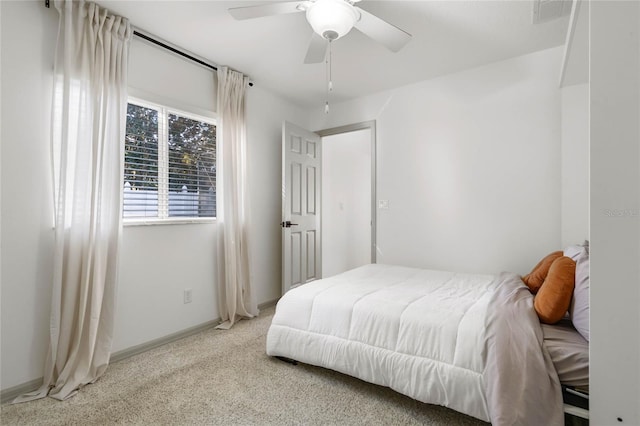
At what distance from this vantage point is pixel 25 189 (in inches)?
74.1

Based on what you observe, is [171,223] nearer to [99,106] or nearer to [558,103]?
[99,106]

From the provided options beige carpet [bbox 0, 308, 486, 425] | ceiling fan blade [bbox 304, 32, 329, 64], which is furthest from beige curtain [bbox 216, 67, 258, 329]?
ceiling fan blade [bbox 304, 32, 329, 64]

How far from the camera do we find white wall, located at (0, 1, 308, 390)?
1828 millimetres

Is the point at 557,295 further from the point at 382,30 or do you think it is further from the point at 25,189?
the point at 25,189

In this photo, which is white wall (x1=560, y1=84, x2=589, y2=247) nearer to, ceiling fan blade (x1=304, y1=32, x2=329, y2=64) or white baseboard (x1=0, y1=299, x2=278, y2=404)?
ceiling fan blade (x1=304, y1=32, x2=329, y2=64)

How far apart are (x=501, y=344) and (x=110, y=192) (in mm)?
2545

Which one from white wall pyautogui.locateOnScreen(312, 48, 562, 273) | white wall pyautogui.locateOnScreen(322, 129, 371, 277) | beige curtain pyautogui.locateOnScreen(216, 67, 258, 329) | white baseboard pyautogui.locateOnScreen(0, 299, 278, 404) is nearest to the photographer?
white baseboard pyautogui.locateOnScreen(0, 299, 278, 404)

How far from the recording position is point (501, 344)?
138 centimetres

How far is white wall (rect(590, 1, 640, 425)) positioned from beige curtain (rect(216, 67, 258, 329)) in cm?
265

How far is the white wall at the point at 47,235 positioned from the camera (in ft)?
6.00

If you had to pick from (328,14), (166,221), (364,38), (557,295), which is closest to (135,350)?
(166,221)

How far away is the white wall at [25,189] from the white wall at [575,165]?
3810mm

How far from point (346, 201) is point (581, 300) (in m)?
3.64

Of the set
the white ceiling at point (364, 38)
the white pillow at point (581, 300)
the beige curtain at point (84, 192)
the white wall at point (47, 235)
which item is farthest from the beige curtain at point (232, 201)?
the white pillow at point (581, 300)
